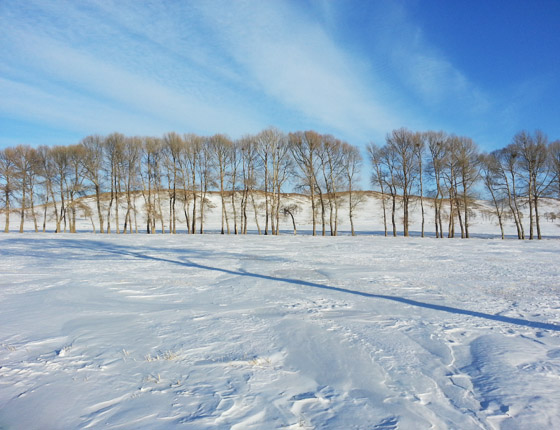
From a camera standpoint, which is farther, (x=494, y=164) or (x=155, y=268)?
(x=494, y=164)

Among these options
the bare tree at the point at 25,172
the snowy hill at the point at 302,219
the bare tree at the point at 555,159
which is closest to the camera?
the bare tree at the point at 555,159

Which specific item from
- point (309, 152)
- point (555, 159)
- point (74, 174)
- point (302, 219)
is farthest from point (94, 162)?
point (555, 159)

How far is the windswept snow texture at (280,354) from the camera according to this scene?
274cm

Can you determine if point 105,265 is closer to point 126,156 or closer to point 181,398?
point 181,398

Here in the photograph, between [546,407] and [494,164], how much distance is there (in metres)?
34.8

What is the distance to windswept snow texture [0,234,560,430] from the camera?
2.74 meters

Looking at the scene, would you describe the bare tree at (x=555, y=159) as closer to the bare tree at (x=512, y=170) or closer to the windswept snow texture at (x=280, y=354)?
the bare tree at (x=512, y=170)

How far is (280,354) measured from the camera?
4031 mm

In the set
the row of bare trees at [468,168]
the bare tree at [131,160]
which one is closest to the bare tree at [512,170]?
the row of bare trees at [468,168]

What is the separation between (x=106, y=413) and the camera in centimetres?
272

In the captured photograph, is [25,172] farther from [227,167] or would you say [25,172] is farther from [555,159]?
[555,159]

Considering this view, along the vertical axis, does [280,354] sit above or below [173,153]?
below

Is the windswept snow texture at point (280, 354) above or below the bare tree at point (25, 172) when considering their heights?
below

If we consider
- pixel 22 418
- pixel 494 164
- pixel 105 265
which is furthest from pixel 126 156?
pixel 494 164
